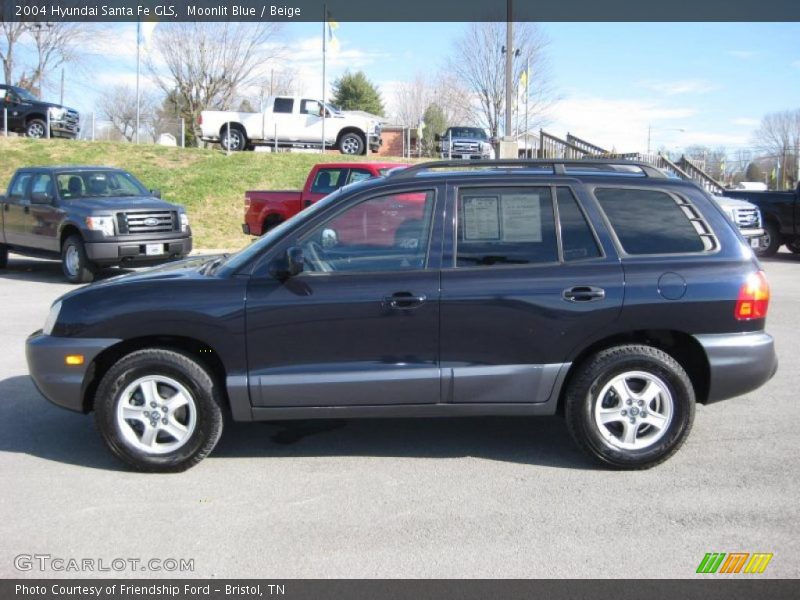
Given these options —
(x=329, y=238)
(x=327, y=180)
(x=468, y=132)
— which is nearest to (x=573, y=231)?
(x=329, y=238)

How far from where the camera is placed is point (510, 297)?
472 cm

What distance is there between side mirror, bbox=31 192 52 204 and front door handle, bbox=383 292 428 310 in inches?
420

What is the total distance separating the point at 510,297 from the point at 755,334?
1523mm

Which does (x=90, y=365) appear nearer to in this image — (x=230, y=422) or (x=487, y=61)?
(x=230, y=422)

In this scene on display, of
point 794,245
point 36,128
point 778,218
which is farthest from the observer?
point 36,128

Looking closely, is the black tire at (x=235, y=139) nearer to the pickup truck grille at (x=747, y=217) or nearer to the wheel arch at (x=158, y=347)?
the pickup truck grille at (x=747, y=217)

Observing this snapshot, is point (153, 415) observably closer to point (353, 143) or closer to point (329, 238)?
point (329, 238)

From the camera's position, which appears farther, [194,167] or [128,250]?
[194,167]

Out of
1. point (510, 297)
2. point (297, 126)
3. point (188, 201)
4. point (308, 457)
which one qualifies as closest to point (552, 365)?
point (510, 297)

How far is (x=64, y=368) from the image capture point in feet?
15.8

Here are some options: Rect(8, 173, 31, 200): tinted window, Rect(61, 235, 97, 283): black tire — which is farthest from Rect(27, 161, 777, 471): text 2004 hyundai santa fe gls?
Rect(8, 173, 31, 200): tinted window

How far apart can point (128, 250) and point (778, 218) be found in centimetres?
1290

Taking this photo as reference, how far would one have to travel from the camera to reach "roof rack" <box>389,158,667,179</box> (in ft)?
16.8
